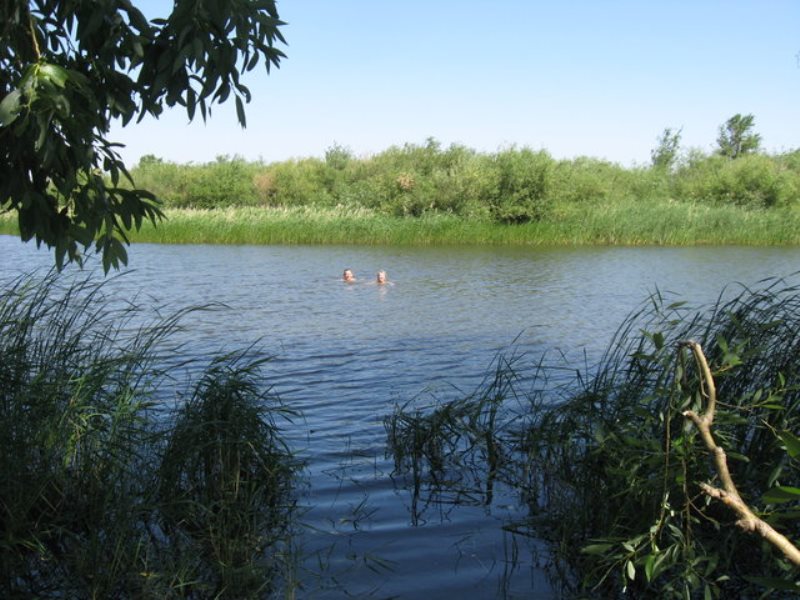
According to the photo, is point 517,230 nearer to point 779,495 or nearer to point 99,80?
point 99,80

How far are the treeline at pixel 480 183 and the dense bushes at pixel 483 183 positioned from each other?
6 centimetres

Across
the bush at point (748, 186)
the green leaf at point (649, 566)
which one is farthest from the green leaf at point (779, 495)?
the bush at point (748, 186)

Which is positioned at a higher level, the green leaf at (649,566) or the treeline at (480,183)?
the treeline at (480,183)

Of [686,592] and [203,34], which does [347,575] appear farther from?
[203,34]

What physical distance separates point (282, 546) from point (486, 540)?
137 centimetres

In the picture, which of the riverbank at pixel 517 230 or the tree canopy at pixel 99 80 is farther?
the riverbank at pixel 517 230

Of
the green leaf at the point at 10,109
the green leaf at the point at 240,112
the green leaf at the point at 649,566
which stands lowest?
the green leaf at the point at 649,566

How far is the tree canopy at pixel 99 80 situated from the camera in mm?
3443

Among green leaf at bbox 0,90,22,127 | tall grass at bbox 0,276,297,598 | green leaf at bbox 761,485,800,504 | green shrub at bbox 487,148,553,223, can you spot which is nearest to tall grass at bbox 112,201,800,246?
green shrub at bbox 487,148,553,223

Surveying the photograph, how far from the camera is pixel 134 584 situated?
4.22 m

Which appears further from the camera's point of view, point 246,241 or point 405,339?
point 246,241

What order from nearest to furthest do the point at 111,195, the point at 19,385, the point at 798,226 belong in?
the point at 111,195 → the point at 19,385 → the point at 798,226

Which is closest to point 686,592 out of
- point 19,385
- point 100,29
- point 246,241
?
point 100,29

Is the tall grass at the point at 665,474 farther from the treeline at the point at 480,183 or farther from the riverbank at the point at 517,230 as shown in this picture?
the treeline at the point at 480,183
